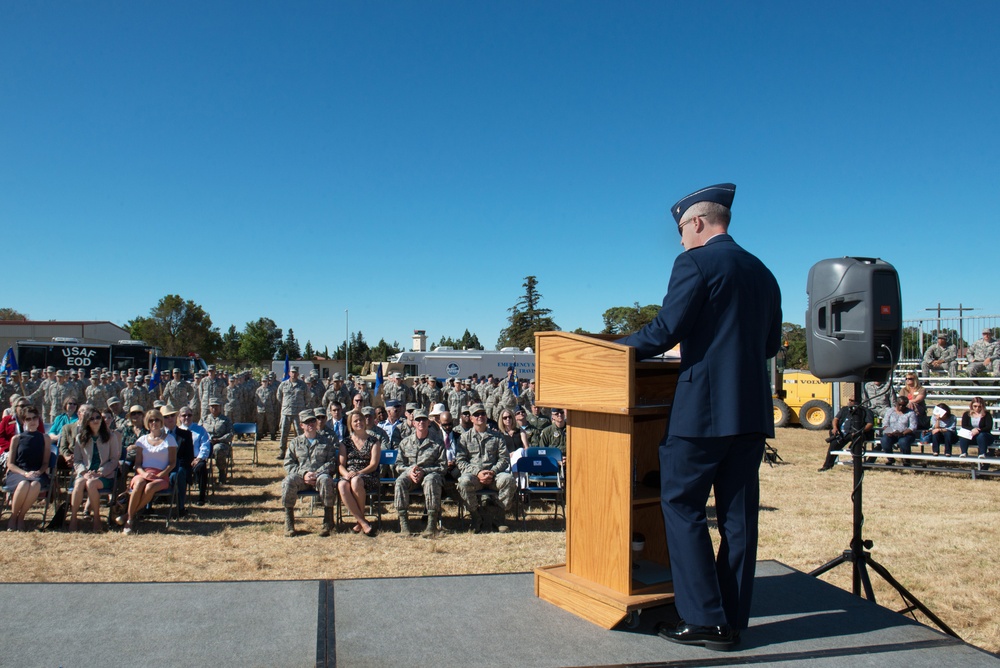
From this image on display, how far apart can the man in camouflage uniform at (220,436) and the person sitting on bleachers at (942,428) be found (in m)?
11.3

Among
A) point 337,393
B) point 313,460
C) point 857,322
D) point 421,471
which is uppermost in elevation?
point 857,322

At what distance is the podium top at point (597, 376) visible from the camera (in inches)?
105

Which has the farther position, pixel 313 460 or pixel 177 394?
pixel 177 394

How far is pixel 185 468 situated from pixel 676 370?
7092 millimetres

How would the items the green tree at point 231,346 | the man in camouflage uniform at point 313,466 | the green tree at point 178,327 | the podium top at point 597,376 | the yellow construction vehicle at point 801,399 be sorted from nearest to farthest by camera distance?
the podium top at point 597,376 → the man in camouflage uniform at point 313,466 → the yellow construction vehicle at point 801,399 → the green tree at point 178,327 → the green tree at point 231,346

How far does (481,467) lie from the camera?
7969 mm

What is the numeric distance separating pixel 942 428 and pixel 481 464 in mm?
8503

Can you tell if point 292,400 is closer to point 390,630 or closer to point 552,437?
point 552,437

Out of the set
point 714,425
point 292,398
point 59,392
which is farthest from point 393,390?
point 714,425

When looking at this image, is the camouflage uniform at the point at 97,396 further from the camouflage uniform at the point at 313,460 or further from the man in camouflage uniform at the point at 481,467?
the man in camouflage uniform at the point at 481,467

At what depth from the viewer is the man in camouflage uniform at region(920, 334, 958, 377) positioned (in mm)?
17141

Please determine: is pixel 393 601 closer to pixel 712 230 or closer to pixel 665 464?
pixel 665 464

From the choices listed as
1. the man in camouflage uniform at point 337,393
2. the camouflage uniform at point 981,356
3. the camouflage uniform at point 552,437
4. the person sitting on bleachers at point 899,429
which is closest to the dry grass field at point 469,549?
the camouflage uniform at point 552,437

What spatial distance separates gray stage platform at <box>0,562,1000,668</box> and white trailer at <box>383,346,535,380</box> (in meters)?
25.9
